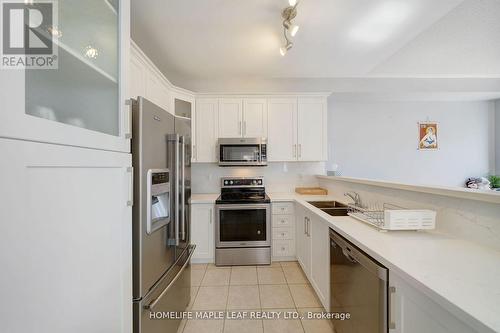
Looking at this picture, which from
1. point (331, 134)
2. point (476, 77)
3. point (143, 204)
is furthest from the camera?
point (331, 134)

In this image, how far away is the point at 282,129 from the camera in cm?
312

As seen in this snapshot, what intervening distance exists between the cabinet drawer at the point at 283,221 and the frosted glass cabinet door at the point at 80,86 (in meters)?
2.19

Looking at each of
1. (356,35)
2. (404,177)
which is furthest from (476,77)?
(356,35)

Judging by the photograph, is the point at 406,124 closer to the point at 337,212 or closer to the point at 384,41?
the point at 384,41

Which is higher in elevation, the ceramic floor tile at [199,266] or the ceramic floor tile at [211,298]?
the ceramic floor tile at [199,266]

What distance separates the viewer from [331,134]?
3.99 metres

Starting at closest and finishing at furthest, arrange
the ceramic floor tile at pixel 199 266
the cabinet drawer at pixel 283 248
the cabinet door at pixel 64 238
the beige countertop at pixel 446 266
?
the cabinet door at pixel 64 238 < the beige countertop at pixel 446 266 < the ceramic floor tile at pixel 199 266 < the cabinet drawer at pixel 283 248

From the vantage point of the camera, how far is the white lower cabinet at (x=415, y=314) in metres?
0.69

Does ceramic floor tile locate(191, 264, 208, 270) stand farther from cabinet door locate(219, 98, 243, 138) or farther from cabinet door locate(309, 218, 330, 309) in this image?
cabinet door locate(219, 98, 243, 138)

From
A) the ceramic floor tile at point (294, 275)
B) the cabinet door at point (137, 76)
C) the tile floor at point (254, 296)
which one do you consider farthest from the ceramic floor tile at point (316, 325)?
the cabinet door at point (137, 76)

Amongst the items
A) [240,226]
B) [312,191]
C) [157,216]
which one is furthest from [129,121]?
[312,191]

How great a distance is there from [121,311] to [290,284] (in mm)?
1820

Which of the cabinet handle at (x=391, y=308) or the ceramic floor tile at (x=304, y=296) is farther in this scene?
the ceramic floor tile at (x=304, y=296)

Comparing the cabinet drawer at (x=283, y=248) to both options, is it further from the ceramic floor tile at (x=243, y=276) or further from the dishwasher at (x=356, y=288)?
the dishwasher at (x=356, y=288)
